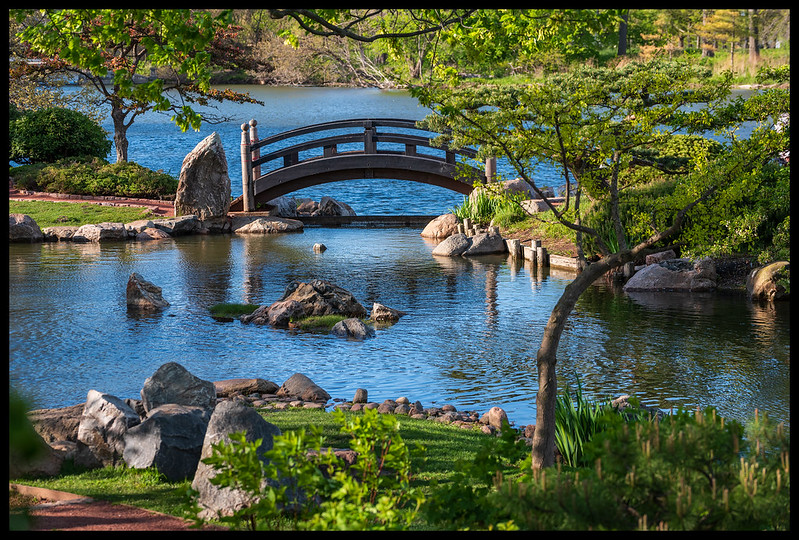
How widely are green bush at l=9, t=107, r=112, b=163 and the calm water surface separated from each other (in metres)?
10.9

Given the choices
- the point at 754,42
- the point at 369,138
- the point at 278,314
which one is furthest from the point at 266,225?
the point at 754,42

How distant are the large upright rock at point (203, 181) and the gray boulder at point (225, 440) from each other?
18607 millimetres

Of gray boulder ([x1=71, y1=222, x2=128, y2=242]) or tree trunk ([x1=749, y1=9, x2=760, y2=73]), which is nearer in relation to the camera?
gray boulder ([x1=71, y1=222, x2=128, y2=242])

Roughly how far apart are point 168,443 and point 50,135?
24722mm

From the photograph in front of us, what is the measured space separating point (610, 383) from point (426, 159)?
15.1 meters

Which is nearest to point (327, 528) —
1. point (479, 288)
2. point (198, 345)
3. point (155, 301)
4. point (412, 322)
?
point (198, 345)

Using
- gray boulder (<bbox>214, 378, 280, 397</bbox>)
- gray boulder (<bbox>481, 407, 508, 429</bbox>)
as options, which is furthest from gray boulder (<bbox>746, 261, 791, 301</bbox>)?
gray boulder (<bbox>214, 378, 280, 397</bbox>)

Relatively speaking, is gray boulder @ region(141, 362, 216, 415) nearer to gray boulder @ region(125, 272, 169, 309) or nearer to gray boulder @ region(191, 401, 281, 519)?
gray boulder @ region(191, 401, 281, 519)

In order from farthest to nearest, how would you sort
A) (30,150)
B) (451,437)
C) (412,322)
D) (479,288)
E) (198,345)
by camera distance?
(30,150) < (479,288) < (412,322) < (198,345) < (451,437)

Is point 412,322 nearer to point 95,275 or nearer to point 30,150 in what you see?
point 95,275

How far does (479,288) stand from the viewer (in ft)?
53.0

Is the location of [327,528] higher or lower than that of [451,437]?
higher

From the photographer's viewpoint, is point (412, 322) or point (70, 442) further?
point (412, 322)

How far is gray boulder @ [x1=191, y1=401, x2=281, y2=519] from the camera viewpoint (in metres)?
5.34
